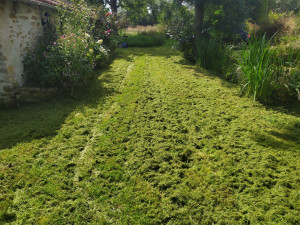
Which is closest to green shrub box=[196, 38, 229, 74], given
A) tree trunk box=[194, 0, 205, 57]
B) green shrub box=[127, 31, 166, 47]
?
tree trunk box=[194, 0, 205, 57]

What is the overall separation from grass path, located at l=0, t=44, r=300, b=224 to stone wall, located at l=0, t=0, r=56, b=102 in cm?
61

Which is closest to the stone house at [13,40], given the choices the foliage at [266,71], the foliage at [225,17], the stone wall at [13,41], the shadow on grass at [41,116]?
Result: the stone wall at [13,41]

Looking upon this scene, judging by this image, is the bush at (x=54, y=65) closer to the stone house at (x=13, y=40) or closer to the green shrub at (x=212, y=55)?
the stone house at (x=13, y=40)

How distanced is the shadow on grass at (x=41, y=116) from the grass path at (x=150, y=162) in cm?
2

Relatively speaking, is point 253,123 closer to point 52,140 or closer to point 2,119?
point 52,140

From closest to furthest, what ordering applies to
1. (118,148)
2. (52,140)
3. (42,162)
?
1. (42,162)
2. (118,148)
3. (52,140)

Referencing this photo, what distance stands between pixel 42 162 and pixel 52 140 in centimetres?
57

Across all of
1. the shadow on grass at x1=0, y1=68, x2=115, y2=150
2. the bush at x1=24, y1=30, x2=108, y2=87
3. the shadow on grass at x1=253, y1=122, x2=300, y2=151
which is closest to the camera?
the shadow on grass at x1=253, y1=122, x2=300, y2=151

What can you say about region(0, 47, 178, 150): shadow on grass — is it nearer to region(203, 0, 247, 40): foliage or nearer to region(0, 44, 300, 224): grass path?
region(0, 44, 300, 224): grass path

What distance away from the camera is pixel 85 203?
2.07 metres

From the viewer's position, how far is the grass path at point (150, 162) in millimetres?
1960

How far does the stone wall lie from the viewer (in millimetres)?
4145

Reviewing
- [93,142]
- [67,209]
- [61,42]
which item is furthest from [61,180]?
[61,42]

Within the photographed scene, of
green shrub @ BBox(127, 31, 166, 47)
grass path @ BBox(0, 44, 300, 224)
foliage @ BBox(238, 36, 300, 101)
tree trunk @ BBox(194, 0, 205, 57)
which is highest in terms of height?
tree trunk @ BBox(194, 0, 205, 57)
